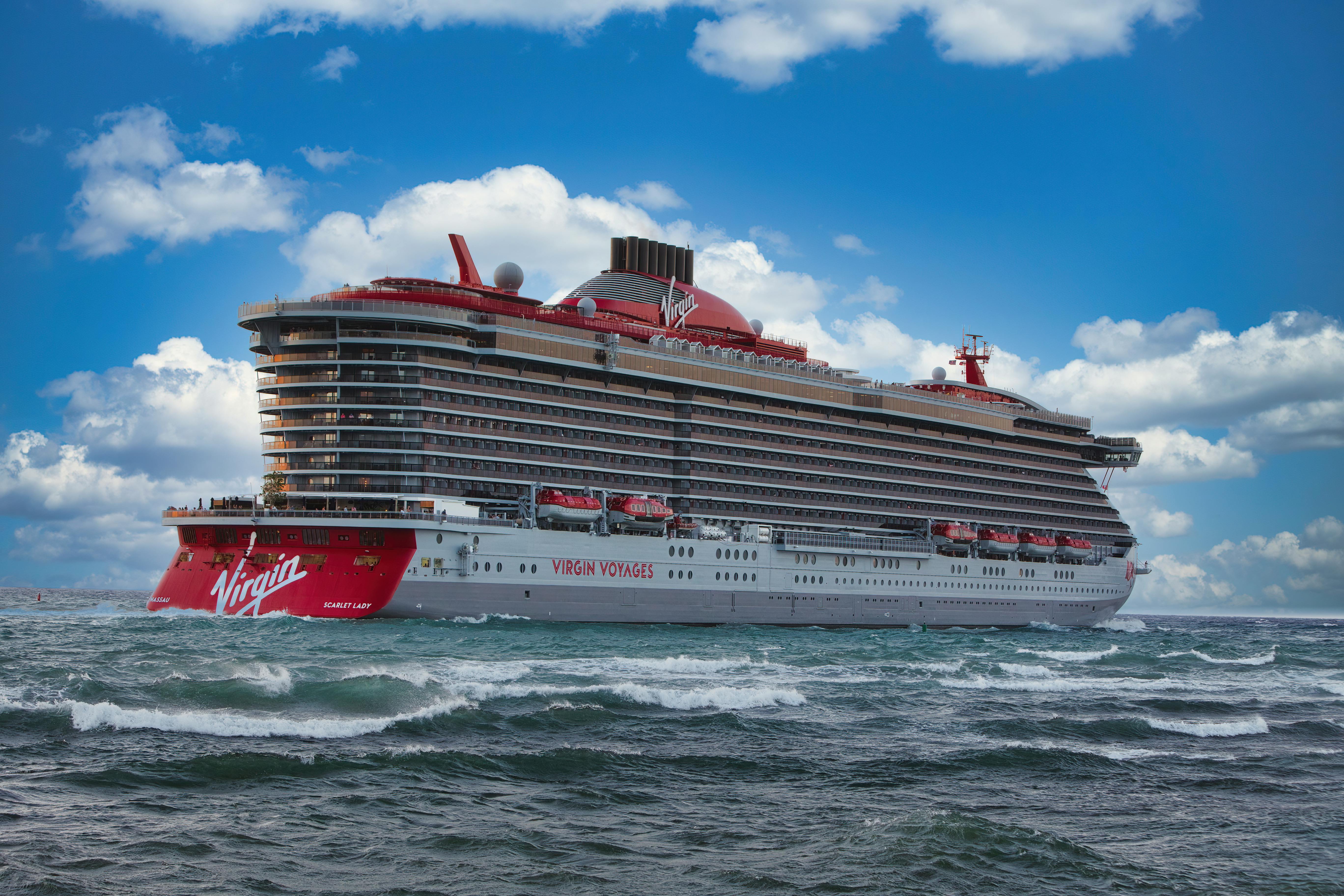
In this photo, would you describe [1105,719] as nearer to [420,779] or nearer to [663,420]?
[420,779]

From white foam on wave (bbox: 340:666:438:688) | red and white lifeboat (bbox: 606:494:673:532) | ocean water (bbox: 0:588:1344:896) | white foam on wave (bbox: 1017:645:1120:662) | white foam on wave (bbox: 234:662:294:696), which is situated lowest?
white foam on wave (bbox: 1017:645:1120:662)

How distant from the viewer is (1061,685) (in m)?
36.2

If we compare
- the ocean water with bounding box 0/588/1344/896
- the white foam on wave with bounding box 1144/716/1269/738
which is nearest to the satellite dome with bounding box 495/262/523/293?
the ocean water with bounding box 0/588/1344/896

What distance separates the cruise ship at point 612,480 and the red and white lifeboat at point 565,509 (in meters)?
0.29

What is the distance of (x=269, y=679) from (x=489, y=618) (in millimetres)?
27195

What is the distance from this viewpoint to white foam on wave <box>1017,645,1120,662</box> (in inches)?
1903

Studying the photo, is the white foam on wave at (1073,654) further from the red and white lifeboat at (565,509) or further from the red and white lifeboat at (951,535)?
the red and white lifeboat at (565,509)

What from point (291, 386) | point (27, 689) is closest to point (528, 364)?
point (291, 386)

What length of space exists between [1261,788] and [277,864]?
1978cm

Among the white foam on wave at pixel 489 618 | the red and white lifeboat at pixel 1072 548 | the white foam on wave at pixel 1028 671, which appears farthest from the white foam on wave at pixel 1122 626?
the white foam on wave at pixel 489 618

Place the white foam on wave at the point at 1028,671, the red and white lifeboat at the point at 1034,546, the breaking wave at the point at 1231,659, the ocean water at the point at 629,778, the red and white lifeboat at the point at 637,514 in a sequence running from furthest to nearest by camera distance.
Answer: the red and white lifeboat at the point at 1034,546
the red and white lifeboat at the point at 637,514
the breaking wave at the point at 1231,659
the white foam on wave at the point at 1028,671
the ocean water at the point at 629,778

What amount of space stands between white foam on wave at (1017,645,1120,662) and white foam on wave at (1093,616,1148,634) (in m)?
38.5

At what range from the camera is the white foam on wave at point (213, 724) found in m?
21.0

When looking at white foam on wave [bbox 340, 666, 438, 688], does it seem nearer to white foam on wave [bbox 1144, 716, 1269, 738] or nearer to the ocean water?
the ocean water
